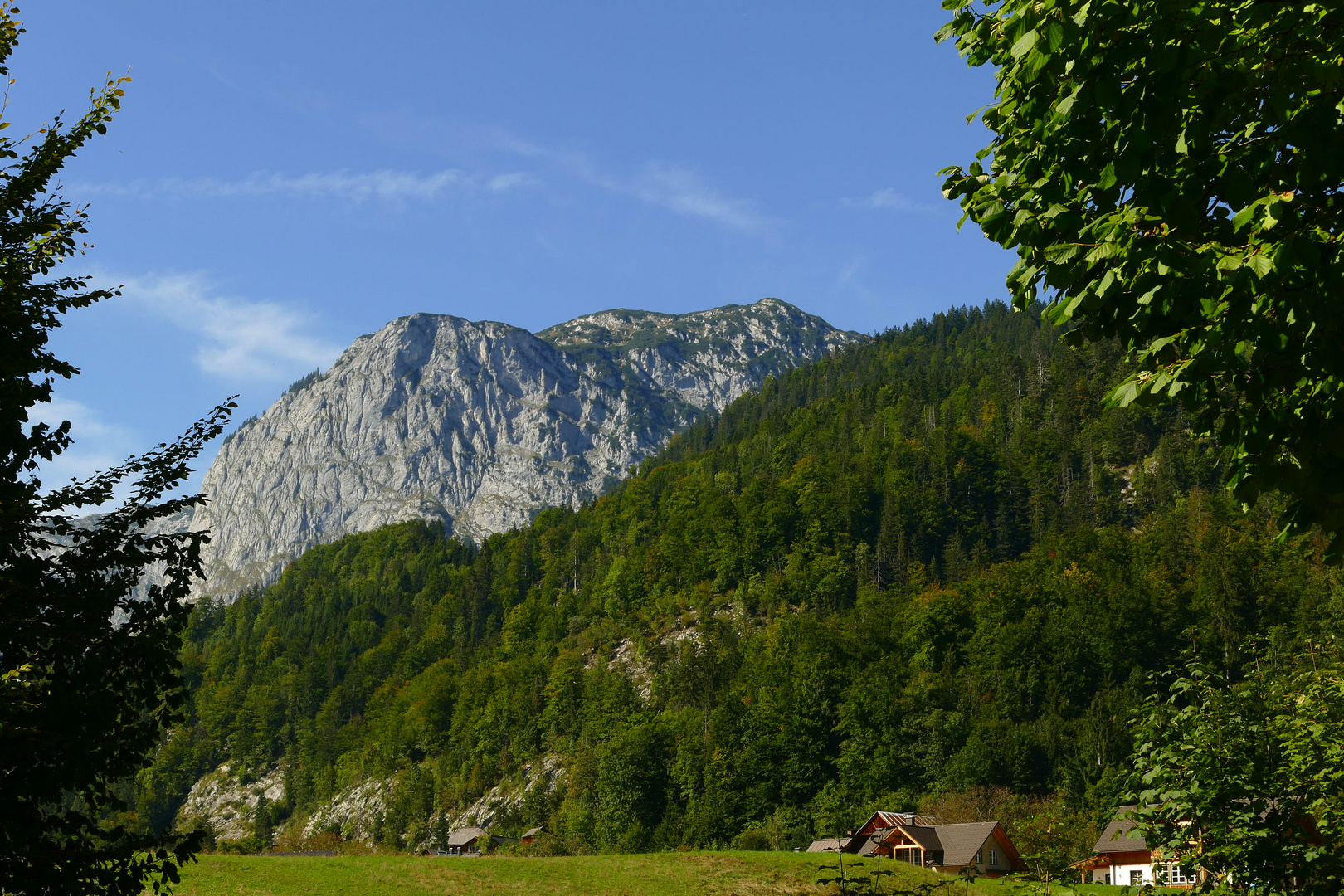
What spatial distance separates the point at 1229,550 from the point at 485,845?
88863mm

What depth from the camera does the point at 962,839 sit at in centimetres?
6844

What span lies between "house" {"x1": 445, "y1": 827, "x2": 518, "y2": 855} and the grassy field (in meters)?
47.4

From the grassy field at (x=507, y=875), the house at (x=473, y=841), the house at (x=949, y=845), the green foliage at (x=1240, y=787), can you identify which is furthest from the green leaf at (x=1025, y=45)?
the house at (x=473, y=841)

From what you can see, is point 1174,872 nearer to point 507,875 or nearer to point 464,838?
point 507,875

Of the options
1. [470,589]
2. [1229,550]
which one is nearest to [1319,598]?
[1229,550]

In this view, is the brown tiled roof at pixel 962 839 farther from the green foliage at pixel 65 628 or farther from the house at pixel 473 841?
the green foliage at pixel 65 628

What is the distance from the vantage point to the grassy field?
138ft

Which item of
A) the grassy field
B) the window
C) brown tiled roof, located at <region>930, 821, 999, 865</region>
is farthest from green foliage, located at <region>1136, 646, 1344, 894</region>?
brown tiled roof, located at <region>930, 821, 999, 865</region>

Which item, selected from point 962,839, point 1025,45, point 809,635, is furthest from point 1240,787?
point 809,635

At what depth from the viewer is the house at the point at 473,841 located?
319 ft

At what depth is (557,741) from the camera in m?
140

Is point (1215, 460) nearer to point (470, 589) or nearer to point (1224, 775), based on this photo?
point (1224, 775)

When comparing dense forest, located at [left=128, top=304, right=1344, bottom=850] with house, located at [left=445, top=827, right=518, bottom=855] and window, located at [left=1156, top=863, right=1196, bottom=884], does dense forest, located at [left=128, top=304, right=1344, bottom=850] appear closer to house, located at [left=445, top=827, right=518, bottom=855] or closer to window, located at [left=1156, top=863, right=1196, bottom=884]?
house, located at [left=445, top=827, right=518, bottom=855]

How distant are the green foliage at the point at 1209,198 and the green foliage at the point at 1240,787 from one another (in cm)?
494
